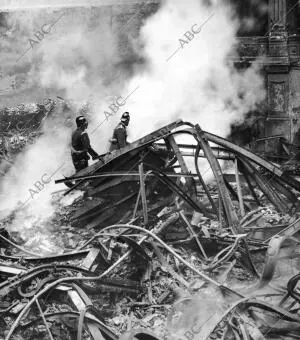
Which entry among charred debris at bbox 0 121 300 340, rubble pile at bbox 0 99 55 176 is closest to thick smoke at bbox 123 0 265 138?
rubble pile at bbox 0 99 55 176

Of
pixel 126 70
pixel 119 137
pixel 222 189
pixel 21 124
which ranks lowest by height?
pixel 222 189

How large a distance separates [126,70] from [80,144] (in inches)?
284

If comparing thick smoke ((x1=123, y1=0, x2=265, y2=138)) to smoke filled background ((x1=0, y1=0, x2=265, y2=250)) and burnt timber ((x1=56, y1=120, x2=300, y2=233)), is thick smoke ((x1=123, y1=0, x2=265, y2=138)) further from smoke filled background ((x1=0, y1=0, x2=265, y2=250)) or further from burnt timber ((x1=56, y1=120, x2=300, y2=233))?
burnt timber ((x1=56, y1=120, x2=300, y2=233))

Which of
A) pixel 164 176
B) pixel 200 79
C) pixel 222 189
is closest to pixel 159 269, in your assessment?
pixel 222 189

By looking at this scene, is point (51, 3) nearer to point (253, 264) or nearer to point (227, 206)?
point (227, 206)

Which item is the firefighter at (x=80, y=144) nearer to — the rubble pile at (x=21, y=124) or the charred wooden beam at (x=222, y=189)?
the charred wooden beam at (x=222, y=189)

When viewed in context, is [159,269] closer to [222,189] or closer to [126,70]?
[222,189]

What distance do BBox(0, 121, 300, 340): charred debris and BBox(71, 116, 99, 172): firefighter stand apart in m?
1.44

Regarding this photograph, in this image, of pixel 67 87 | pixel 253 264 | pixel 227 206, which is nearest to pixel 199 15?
pixel 67 87

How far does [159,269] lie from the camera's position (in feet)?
20.6

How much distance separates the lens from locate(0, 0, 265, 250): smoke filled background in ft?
49.5

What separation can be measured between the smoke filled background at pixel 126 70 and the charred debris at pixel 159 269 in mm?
6626

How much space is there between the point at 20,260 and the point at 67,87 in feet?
34.9

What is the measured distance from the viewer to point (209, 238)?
22.2 feet
